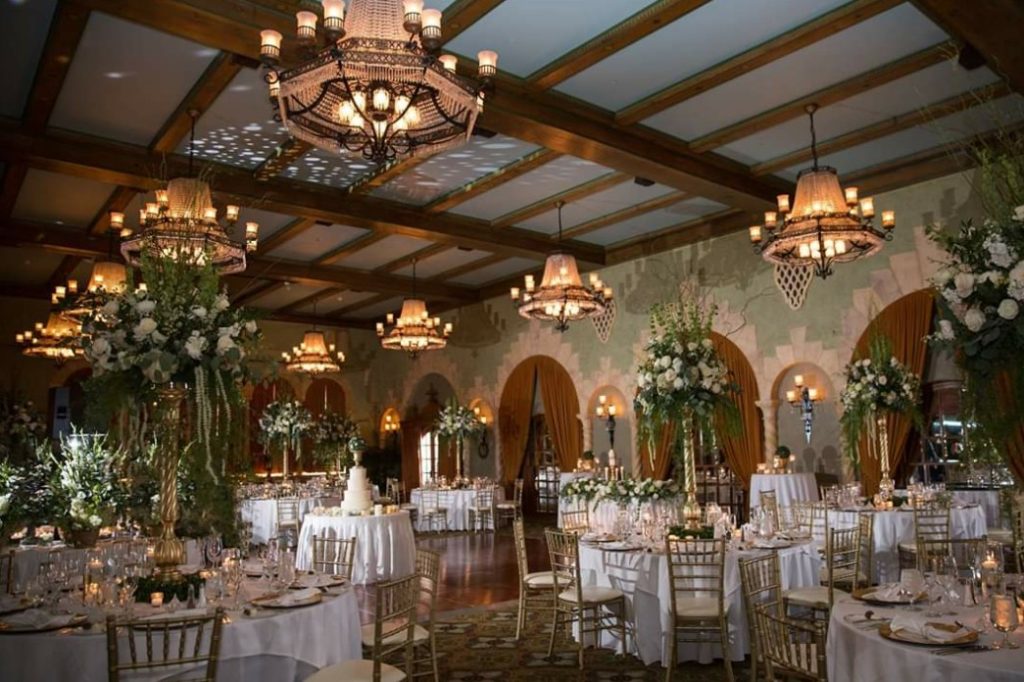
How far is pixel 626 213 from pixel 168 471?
8.71 metres

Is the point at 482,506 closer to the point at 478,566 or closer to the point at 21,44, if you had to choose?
the point at 478,566

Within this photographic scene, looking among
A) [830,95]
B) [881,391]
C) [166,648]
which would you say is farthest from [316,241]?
[166,648]

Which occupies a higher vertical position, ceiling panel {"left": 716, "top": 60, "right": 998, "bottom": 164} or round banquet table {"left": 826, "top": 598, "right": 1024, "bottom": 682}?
ceiling panel {"left": 716, "top": 60, "right": 998, "bottom": 164}

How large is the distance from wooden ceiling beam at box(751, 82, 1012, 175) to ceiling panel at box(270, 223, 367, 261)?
20.1 ft

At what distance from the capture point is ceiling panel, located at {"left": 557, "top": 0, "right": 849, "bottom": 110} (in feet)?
19.5

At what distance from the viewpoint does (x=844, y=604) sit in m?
3.53

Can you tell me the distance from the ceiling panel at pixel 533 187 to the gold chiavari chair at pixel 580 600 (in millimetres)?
5094

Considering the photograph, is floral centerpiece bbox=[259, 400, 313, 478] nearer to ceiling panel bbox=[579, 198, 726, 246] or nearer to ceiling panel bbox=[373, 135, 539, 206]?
ceiling panel bbox=[373, 135, 539, 206]

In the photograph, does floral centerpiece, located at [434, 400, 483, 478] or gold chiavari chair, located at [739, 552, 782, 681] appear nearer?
gold chiavari chair, located at [739, 552, 782, 681]

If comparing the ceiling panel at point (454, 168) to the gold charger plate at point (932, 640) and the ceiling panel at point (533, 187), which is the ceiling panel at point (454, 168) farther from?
the gold charger plate at point (932, 640)

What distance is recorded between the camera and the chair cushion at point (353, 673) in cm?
375

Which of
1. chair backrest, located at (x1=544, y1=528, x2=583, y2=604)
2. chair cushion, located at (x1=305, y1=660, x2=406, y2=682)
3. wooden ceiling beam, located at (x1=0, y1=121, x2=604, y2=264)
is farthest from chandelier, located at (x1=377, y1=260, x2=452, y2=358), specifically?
chair cushion, located at (x1=305, y1=660, x2=406, y2=682)

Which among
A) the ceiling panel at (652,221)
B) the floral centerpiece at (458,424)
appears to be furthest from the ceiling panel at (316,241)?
the floral centerpiece at (458,424)

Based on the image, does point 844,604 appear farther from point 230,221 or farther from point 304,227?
point 304,227
